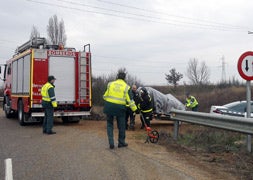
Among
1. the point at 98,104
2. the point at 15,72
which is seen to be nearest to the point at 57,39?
the point at 98,104

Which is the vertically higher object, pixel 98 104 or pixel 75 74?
pixel 75 74

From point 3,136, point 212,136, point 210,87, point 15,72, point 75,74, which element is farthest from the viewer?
point 210,87

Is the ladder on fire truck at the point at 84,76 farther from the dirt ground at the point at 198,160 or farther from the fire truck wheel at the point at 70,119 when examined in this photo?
the dirt ground at the point at 198,160

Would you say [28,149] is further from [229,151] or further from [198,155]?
[229,151]

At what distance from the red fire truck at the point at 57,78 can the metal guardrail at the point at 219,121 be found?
5422 millimetres

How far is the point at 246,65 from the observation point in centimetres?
825

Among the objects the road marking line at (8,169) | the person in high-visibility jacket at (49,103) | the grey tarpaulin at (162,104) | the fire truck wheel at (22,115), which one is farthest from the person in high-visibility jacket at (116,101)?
the fire truck wheel at (22,115)

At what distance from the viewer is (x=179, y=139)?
34.7 feet

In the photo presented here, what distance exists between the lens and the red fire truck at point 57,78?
14.2 m

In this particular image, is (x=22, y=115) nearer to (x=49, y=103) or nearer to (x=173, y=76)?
(x=49, y=103)

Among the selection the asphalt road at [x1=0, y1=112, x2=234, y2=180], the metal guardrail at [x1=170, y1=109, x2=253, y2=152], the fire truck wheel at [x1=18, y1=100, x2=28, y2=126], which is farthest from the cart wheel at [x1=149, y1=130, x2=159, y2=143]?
the fire truck wheel at [x1=18, y1=100, x2=28, y2=126]

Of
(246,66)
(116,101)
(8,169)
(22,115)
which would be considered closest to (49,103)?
(22,115)

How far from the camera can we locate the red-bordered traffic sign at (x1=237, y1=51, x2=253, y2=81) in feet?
27.0

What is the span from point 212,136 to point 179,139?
0.91 m
